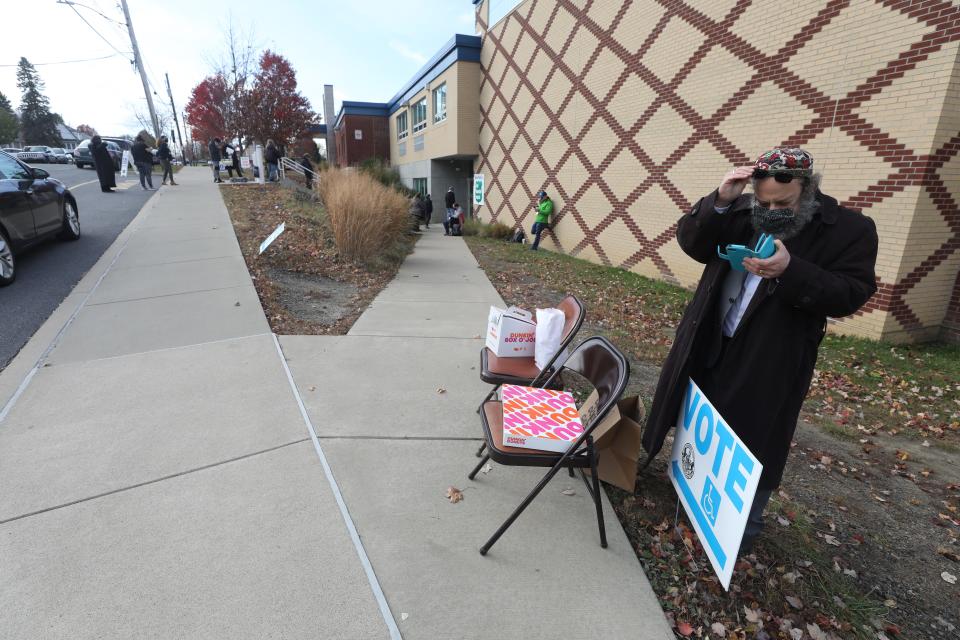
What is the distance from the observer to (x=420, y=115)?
1034 inches

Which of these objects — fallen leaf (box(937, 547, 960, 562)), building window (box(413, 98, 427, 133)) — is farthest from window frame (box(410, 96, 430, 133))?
fallen leaf (box(937, 547, 960, 562))

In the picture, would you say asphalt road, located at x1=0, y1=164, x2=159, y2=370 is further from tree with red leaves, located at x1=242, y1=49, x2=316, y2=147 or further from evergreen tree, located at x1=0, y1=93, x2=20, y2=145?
evergreen tree, located at x1=0, y1=93, x2=20, y2=145

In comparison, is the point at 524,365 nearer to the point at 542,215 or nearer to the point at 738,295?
the point at 738,295

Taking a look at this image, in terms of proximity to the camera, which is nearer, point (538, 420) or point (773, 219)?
point (773, 219)

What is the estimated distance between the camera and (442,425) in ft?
11.9

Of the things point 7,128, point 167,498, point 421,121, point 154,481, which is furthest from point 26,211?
point 7,128

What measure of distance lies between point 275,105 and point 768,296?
3446 centimetres

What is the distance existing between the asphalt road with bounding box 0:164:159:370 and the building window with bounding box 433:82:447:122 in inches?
555

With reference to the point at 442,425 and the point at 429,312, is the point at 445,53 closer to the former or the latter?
the point at 429,312

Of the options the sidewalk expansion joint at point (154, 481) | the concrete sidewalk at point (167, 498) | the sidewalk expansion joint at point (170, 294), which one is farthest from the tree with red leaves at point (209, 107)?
the sidewalk expansion joint at point (154, 481)

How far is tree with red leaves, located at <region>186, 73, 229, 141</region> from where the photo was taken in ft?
103

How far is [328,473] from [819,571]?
8.97 feet

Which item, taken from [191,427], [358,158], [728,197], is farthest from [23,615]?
[358,158]

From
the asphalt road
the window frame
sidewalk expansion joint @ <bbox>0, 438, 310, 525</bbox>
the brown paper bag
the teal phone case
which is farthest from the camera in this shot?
the window frame
